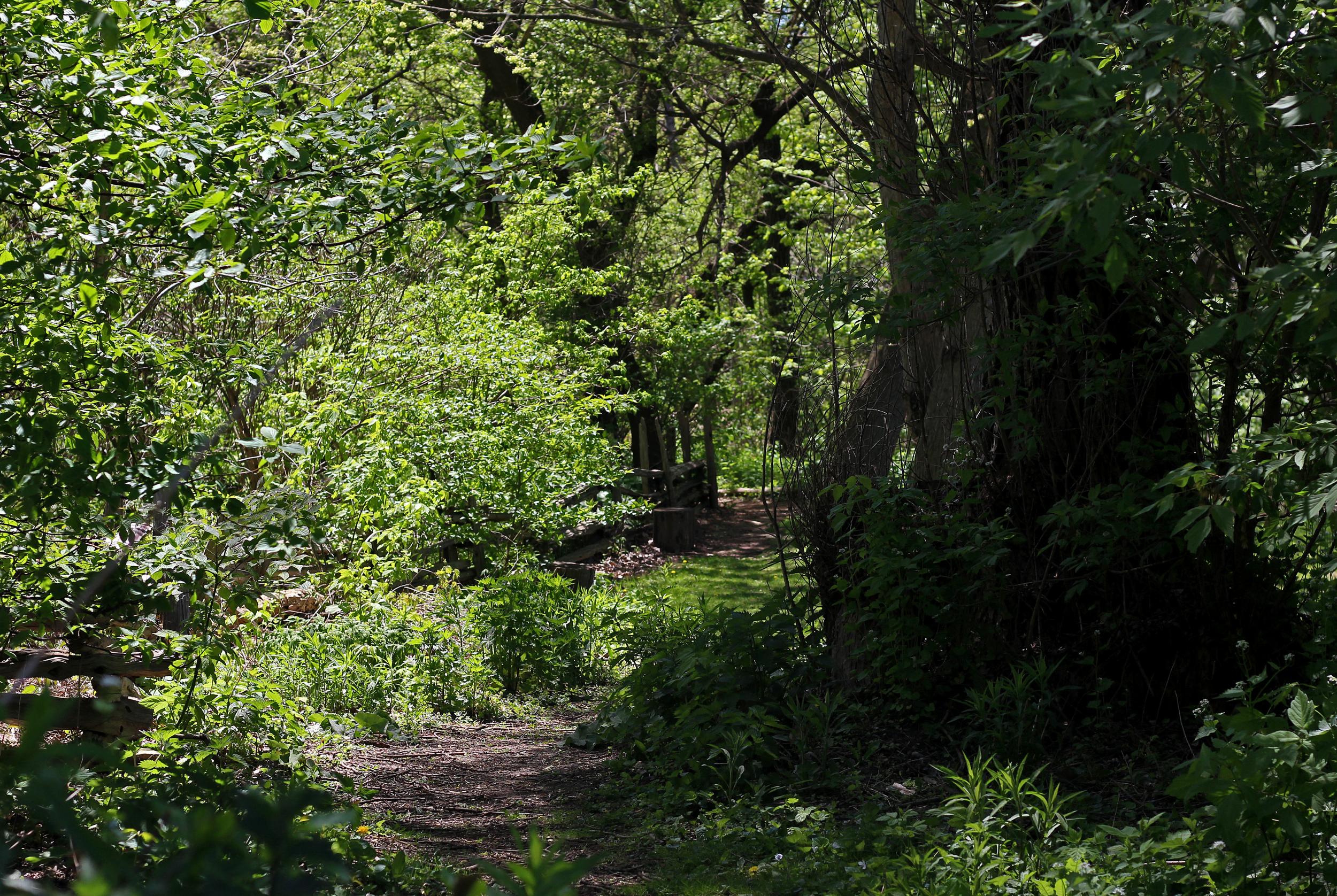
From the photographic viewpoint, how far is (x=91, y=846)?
1125mm

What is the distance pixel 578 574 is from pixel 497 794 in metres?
5.17

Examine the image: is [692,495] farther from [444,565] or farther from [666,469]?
[444,565]

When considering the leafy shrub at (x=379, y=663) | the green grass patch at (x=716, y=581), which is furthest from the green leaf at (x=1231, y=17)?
the green grass patch at (x=716, y=581)

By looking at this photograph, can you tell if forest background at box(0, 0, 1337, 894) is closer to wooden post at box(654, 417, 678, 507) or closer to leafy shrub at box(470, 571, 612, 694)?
leafy shrub at box(470, 571, 612, 694)

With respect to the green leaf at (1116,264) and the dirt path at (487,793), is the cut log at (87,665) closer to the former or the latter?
the dirt path at (487,793)

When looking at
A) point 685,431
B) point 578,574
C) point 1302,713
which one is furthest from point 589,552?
point 1302,713

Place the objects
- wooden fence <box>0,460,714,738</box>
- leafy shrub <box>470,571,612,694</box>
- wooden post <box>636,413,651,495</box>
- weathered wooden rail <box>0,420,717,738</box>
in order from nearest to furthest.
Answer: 1. wooden fence <box>0,460,714,738</box>
2. weathered wooden rail <box>0,420,717,738</box>
3. leafy shrub <box>470,571,612,694</box>
4. wooden post <box>636,413,651,495</box>

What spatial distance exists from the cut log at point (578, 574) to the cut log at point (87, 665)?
5080mm

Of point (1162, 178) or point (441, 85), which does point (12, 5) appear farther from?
point (441, 85)

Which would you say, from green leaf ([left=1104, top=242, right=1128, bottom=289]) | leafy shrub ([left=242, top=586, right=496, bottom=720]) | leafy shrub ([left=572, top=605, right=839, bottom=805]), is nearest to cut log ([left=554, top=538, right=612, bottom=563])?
leafy shrub ([left=242, top=586, right=496, bottom=720])

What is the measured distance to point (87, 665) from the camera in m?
5.30

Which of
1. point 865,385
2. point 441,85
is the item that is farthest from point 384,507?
point 441,85

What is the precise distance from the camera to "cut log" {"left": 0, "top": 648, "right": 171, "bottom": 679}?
5.11 m

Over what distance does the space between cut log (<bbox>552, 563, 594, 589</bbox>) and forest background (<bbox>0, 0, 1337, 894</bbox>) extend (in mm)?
1815
